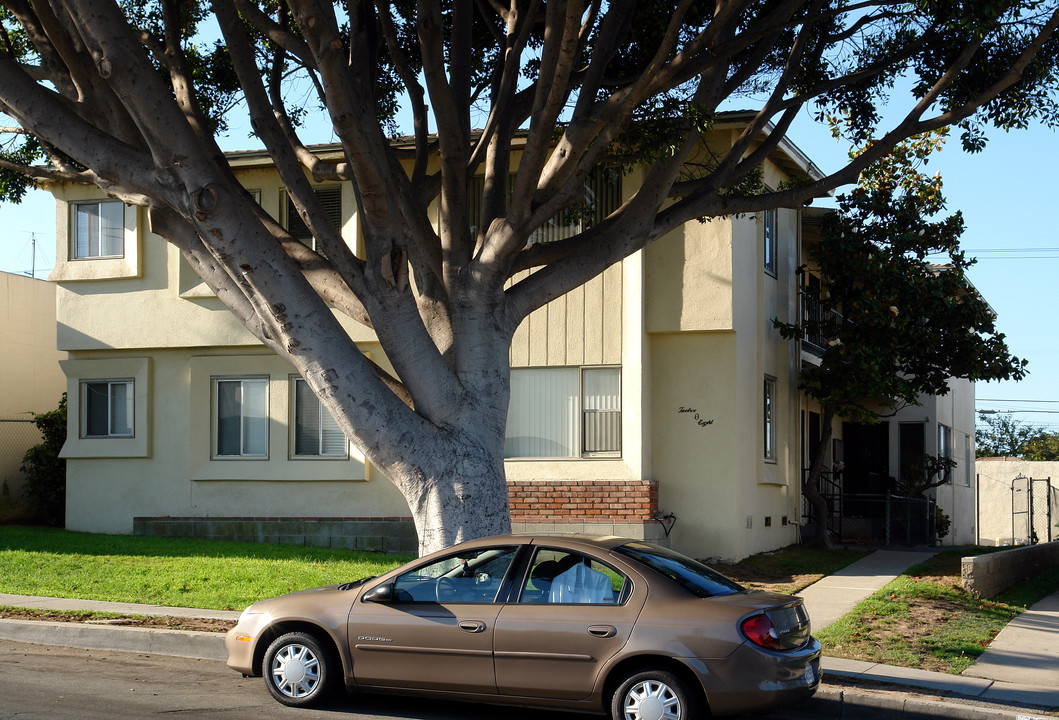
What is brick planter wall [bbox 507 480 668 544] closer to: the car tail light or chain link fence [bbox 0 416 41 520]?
the car tail light

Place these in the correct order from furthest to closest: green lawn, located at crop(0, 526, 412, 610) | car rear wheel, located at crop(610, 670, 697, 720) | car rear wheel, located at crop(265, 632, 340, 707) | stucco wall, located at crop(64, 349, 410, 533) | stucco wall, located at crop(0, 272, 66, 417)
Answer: stucco wall, located at crop(0, 272, 66, 417) < stucco wall, located at crop(64, 349, 410, 533) < green lawn, located at crop(0, 526, 412, 610) < car rear wheel, located at crop(265, 632, 340, 707) < car rear wheel, located at crop(610, 670, 697, 720)

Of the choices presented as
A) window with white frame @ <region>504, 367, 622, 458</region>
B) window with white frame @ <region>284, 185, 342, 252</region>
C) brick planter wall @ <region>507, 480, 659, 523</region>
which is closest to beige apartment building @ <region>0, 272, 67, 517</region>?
window with white frame @ <region>284, 185, 342, 252</region>

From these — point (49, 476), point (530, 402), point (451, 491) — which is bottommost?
point (49, 476)

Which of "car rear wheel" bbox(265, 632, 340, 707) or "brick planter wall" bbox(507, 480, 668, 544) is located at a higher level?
"brick planter wall" bbox(507, 480, 668, 544)

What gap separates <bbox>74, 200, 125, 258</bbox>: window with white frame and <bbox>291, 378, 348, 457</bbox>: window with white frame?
4.27 m

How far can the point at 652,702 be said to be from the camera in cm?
680

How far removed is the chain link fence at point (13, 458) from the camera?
2161 centimetres

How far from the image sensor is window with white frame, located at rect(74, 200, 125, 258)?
18953 mm

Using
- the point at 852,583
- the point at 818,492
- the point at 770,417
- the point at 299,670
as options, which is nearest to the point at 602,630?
the point at 299,670

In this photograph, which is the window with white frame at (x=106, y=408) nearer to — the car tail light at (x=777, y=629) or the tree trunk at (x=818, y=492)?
the tree trunk at (x=818, y=492)

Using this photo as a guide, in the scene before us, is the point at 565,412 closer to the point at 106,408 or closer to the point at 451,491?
the point at 451,491

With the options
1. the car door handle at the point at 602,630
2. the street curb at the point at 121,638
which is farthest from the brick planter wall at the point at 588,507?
the car door handle at the point at 602,630

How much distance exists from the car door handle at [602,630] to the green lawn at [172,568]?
19.9 feet

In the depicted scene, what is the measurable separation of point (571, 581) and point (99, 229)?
1477 cm
